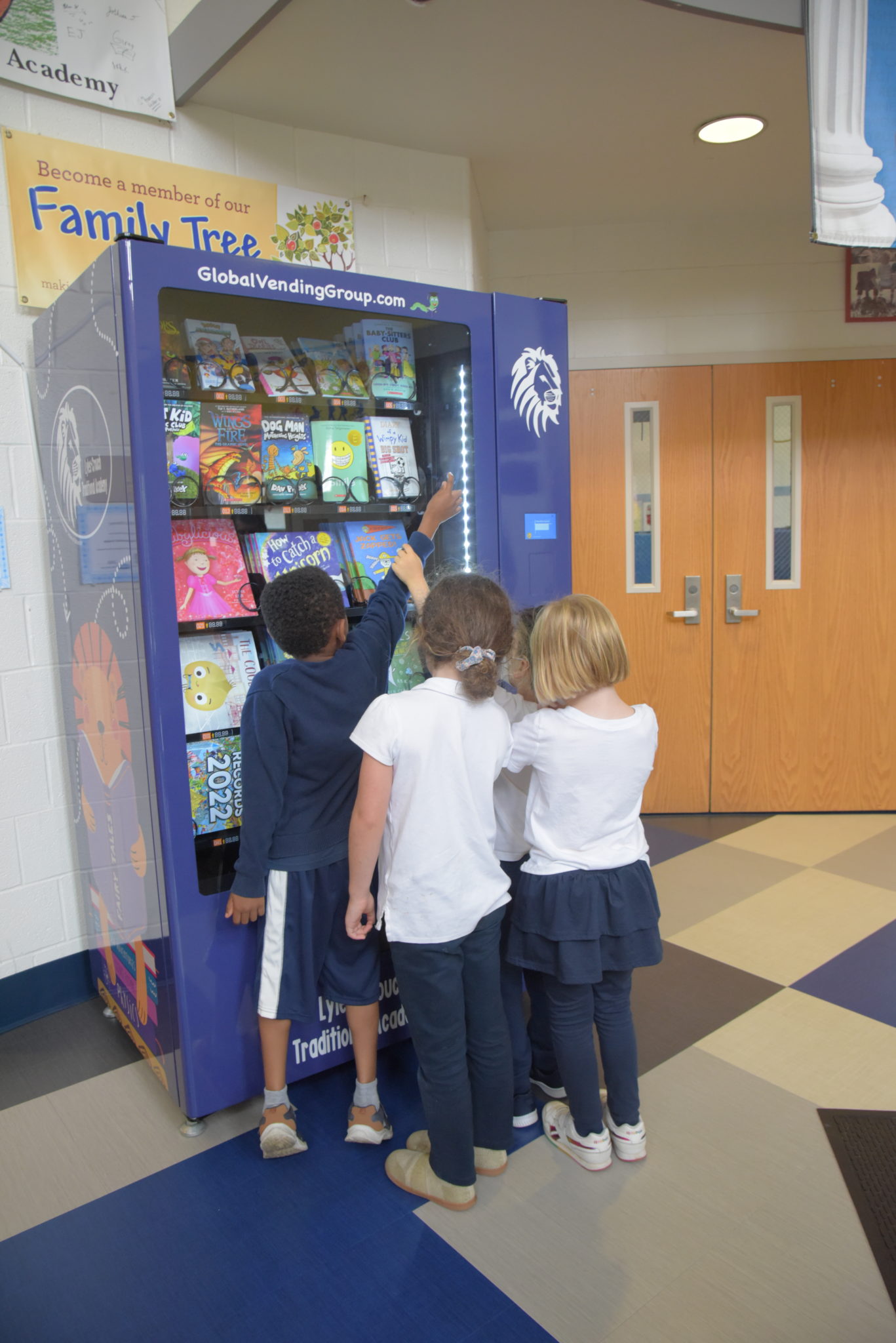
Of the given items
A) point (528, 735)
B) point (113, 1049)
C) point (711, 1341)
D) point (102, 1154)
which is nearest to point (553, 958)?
point (528, 735)

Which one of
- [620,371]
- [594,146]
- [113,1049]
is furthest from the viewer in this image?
[620,371]

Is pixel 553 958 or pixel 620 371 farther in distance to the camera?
pixel 620 371

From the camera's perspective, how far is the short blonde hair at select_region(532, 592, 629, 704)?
189 cm

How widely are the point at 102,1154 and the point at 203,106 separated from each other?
316 cm

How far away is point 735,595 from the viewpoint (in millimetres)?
4500

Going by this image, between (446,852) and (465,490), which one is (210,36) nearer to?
(465,490)

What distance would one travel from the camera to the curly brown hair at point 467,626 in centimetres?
180

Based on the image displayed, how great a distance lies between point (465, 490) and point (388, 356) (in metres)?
0.45

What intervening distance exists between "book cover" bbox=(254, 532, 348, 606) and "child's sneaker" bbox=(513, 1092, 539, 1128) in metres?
1.38

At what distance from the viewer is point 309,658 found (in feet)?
6.81

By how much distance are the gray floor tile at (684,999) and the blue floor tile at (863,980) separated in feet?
0.51

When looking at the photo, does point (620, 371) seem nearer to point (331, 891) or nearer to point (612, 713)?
point (612, 713)

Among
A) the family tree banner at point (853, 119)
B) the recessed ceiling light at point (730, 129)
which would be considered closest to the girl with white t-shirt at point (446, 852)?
the family tree banner at point (853, 119)

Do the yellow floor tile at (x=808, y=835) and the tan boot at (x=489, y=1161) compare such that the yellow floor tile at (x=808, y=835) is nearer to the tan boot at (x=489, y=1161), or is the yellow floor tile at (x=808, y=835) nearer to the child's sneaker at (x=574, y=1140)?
the child's sneaker at (x=574, y=1140)
